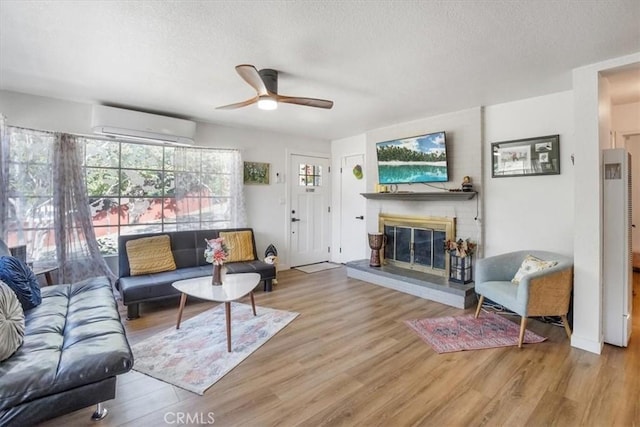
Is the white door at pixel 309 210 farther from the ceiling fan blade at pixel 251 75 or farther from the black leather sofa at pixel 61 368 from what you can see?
the black leather sofa at pixel 61 368

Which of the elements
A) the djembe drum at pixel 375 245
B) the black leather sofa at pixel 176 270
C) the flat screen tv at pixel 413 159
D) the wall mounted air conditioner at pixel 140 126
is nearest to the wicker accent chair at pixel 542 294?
the flat screen tv at pixel 413 159

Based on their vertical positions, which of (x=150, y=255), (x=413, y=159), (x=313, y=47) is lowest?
(x=150, y=255)

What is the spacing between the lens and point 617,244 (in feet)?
8.45

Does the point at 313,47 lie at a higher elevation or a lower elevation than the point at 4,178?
higher

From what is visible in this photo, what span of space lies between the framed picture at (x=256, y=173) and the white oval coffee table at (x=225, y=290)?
2.11 metres

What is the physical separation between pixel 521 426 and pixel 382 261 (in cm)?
324

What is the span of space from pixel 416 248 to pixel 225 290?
288 centimetres

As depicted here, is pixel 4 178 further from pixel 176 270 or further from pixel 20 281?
pixel 176 270

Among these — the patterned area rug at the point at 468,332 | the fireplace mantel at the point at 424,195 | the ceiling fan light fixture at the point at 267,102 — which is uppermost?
the ceiling fan light fixture at the point at 267,102

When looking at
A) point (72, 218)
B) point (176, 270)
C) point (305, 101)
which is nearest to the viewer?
point (305, 101)

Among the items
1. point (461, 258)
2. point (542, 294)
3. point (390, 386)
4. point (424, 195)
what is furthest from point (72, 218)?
point (542, 294)

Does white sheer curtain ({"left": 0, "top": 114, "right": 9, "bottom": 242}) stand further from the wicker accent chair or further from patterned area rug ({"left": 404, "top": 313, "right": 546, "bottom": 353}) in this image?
the wicker accent chair

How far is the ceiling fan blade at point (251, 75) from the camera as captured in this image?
84.6 inches

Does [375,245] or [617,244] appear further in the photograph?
[375,245]
